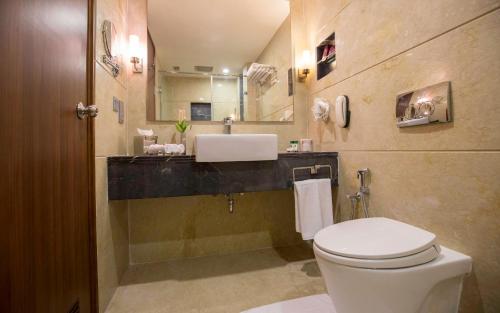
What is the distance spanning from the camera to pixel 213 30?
74.6 inches

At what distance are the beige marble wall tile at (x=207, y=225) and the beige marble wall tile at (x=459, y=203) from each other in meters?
0.97

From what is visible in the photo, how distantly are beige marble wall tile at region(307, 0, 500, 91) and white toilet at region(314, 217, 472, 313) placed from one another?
866mm

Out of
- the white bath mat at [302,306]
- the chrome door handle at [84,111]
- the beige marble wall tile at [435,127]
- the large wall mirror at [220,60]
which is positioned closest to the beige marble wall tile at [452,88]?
the beige marble wall tile at [435,127]

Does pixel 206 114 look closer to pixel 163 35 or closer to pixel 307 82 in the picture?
pixel 163 35

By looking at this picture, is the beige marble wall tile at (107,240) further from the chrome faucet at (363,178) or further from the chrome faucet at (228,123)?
the chrome faucet at (363,178)

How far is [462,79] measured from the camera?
887 millimetres

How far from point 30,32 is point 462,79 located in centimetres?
148

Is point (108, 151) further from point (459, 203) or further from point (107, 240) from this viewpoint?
point (459, 203)

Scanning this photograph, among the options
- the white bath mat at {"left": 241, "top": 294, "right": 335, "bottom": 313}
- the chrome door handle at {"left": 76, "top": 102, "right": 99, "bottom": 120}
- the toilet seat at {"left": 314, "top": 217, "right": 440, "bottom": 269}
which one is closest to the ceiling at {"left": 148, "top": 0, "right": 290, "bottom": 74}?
the chrome door handle at {"left": 76, "top": 102, "right": 99, "bottom": 120}

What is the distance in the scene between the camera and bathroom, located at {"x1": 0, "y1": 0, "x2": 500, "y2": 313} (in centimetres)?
75

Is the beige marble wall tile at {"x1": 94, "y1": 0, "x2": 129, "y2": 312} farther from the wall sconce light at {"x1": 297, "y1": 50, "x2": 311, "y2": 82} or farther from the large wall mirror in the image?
the wall sconce light at {"x1": 297, "y1": 50, "x2": 311, "y2": 82}

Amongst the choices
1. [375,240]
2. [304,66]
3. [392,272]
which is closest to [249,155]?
[375,240]

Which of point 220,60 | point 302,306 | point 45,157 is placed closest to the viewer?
point 45,157

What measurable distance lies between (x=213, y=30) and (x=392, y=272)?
1.99 meters
